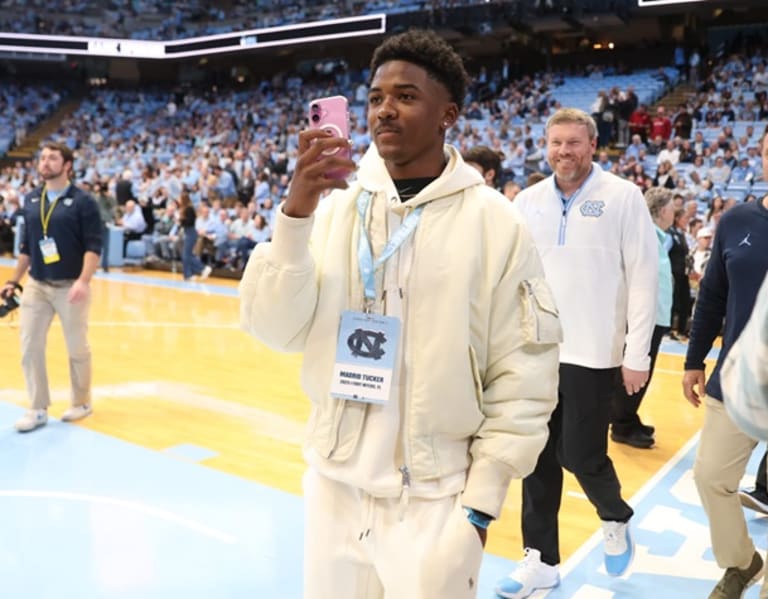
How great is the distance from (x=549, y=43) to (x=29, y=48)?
17.0 meters

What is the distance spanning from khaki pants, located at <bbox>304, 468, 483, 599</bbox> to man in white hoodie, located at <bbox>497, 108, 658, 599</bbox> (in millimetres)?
1459

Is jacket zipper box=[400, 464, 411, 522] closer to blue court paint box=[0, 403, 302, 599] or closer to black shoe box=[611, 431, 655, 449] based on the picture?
blue court paint box=[0, 403, 302, 599]

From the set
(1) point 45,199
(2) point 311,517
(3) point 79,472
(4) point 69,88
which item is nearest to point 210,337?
(1) point 45,199

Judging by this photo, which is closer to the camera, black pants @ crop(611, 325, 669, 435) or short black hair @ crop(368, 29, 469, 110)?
short black hair @ crop(368, 29, 469, 110)

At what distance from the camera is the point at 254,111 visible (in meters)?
24.5

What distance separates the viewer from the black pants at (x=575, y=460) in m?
3.01

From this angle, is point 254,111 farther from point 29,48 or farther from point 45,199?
point 45,199

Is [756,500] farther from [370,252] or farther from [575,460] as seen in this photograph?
[370,252]

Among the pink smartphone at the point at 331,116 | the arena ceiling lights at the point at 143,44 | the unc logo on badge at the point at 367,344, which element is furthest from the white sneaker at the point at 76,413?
the arena ceiling lights at the point at 143,44

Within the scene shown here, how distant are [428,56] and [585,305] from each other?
1.63m

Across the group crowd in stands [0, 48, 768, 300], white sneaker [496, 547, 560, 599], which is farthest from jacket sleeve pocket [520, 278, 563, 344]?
crowd in stands [0, 48, 768, 300]

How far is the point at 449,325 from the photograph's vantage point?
1618 millimetres

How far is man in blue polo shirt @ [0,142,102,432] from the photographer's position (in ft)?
15.8

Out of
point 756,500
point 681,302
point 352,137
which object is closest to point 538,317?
point 756,500
